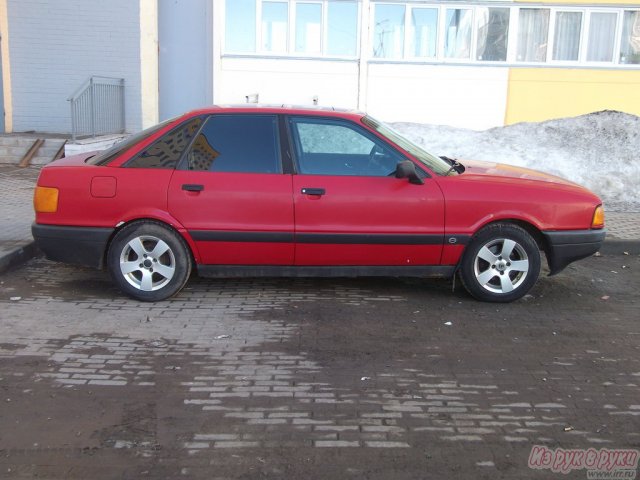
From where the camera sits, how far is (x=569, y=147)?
38.3ft

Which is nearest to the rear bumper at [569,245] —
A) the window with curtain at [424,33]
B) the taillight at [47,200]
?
the taillight at [47,200]

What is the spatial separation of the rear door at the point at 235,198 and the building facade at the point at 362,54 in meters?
7.85

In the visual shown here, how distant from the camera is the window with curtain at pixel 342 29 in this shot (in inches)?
521

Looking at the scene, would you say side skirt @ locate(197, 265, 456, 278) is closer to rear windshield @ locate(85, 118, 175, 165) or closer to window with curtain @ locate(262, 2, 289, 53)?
rear windshield @ locate(85, 118, 175, 165)

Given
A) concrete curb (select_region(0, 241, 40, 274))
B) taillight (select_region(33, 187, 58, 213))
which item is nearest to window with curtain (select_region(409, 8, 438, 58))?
concrete curb (select_region(0, 241, 40, 274))

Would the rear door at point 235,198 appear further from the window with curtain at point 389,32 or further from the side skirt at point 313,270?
the window with curtain at point 389,32

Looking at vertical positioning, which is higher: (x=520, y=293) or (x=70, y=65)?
(x=70, y=65)

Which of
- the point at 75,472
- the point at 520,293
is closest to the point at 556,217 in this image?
the point at 520,293

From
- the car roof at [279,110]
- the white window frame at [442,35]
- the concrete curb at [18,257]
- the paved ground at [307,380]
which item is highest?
the white window frame at [442,35]

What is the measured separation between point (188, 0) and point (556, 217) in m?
10.5

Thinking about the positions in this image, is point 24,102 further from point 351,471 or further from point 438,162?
point 351,471

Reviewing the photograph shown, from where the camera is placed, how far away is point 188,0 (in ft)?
44.7

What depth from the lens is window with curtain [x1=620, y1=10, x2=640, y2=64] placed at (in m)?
13.5

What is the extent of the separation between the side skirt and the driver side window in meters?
0.82
